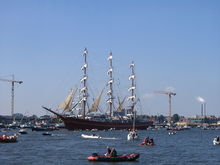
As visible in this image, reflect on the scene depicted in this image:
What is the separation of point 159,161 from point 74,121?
131m

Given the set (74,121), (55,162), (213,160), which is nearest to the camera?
(55,162)

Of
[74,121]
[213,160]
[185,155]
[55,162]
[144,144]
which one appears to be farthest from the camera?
[74,121]

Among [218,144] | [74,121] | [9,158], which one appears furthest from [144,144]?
[74,121]

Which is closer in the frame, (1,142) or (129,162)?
(129,162)

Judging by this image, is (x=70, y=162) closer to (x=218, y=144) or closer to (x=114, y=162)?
(x=114, y=162)

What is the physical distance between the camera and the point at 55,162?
65562mm

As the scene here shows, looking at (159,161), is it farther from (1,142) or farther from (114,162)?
(1,142)

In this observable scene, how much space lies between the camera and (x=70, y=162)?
65688mm

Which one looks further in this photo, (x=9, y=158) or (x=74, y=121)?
(x=74, y=121)

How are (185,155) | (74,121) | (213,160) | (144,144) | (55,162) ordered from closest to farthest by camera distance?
(55,162) < (213,160) < (185,155) < (144,144) < (74,121)

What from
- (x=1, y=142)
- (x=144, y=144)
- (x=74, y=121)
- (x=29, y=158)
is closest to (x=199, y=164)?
(x=29, y=158)

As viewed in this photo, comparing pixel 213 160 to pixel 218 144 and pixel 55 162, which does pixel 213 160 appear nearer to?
pixel 55 162

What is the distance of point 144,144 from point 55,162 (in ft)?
116

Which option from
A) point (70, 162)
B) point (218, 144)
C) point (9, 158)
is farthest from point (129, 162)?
point (218, 144)
